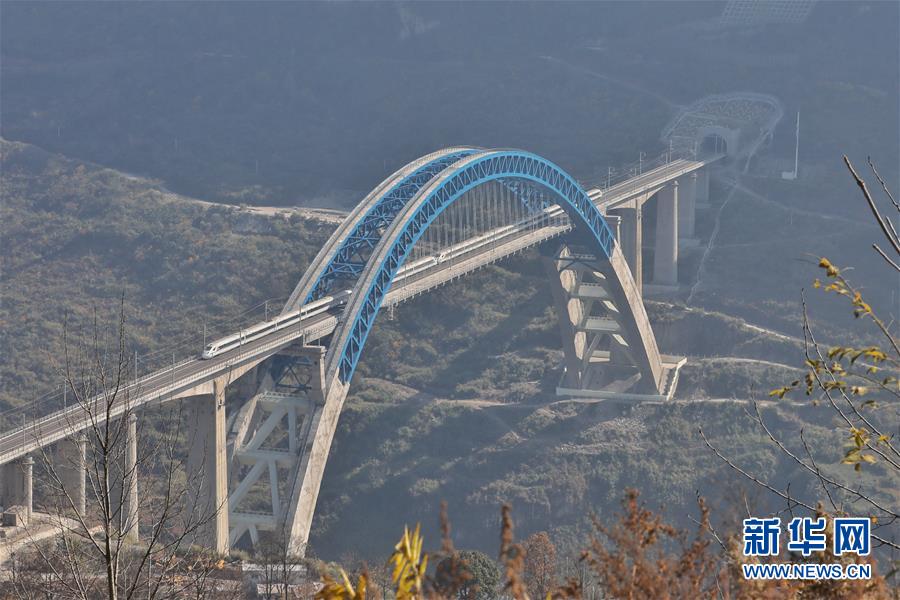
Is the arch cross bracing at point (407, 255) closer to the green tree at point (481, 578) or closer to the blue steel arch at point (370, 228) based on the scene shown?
the blue steel arch at point (370, 228)

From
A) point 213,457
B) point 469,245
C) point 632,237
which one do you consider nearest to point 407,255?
point 469,245

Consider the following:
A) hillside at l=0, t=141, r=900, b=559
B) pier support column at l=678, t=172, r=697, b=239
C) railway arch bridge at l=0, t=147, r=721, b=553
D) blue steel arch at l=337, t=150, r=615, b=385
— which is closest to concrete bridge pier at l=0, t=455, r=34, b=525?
railway arch bridge at l=0, t=147, r=721, b=553

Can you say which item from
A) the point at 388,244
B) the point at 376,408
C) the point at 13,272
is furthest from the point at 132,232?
the point at 388,244

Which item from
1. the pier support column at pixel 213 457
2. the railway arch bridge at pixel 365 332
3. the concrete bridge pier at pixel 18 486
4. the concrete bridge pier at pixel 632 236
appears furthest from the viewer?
the concrete bridge pier at pixel 632 236

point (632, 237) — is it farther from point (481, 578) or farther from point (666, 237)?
point (481, 578)

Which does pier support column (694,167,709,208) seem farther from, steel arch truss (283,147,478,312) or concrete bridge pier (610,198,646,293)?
steel arch truss (283,147,478,312)

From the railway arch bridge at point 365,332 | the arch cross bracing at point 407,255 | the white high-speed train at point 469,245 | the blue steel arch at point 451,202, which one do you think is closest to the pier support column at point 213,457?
the railway arch bridge at point 365,332
